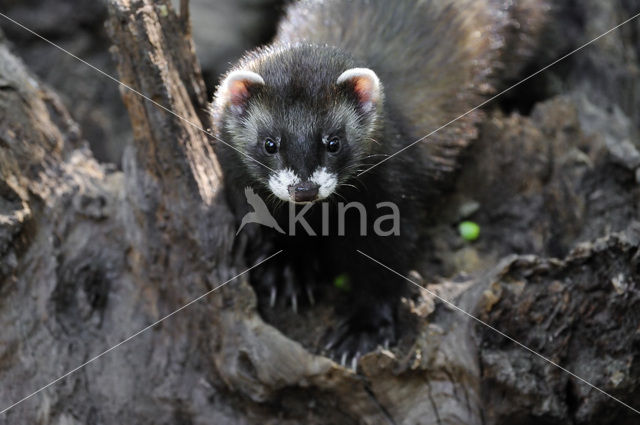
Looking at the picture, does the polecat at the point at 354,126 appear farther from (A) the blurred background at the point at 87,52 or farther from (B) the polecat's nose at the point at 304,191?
(A) the blurred background at the point at 87,52

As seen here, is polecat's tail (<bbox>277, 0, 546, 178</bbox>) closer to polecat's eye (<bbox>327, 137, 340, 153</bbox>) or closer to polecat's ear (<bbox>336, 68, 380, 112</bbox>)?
polecat's ear (<bbox>336, 68, 380, 112</bbox>)

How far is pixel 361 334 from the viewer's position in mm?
3572

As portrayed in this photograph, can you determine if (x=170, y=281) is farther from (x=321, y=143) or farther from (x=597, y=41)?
(x=597, y=41)

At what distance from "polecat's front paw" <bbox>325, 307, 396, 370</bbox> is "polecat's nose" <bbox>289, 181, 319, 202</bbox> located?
3.02 ft

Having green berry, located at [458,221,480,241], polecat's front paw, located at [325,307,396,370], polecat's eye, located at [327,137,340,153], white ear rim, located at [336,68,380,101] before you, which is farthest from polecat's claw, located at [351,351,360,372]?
white ear rim, located at [336,68,380,101]

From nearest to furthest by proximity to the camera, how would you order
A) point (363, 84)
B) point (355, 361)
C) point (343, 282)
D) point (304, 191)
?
point (304, 191)
point (363, 84)
point (355, 361)
point (343, 282)

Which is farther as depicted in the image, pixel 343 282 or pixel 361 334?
pixel 343 282

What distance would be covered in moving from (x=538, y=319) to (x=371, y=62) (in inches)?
67.6

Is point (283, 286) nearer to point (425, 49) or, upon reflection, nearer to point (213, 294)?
point (213, 294)

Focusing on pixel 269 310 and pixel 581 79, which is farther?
pixel 581 79

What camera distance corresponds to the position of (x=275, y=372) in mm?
3111

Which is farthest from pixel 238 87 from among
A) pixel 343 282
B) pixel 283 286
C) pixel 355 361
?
pixel 355 361

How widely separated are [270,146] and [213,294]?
798 millimetres

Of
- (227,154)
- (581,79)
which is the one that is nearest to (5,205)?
(227,154)
